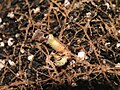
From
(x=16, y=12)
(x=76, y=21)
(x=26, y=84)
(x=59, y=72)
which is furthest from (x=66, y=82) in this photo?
(x=16, y=12)

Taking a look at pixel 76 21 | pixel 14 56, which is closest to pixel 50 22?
pixel 76 21

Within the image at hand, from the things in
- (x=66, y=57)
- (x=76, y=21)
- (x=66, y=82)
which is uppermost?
(x=76, y=21)

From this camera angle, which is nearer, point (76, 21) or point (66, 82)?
point (66, 82)

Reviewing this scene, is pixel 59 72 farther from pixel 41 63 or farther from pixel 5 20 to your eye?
pixel 5 20

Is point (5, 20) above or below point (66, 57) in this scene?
above

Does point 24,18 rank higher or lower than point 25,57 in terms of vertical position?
higher

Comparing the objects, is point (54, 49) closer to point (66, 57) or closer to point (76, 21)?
point (66, 57)
